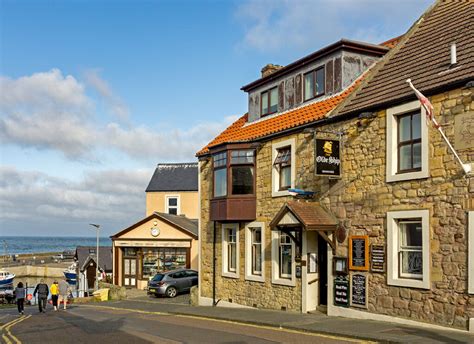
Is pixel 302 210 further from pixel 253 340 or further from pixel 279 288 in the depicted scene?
pixel 253 340

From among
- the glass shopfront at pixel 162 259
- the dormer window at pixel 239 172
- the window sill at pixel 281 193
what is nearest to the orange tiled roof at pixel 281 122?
the dormer window at pixel 239 172

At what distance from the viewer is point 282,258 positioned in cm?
2086

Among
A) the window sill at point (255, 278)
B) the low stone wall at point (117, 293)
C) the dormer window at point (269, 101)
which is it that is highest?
the dormer window at point (269, 101)

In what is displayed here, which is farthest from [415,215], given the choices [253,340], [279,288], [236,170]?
[236,170]

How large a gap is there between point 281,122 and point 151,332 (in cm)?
927

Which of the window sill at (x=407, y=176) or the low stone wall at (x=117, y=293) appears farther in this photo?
the low stone wall at (x=117, y=293)

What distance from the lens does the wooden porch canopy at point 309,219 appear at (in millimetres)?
17625

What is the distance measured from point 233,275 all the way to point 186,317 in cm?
294

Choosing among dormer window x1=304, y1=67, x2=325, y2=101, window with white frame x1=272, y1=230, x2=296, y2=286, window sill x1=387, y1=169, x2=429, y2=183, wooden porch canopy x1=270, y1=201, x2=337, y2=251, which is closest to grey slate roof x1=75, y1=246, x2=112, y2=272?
window with white frame x1=272, y1=230, x2=296, y2=286

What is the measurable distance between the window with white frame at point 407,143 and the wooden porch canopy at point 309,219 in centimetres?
266

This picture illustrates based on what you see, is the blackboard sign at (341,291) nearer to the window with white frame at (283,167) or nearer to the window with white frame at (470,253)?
the window with white frame at (283,167)

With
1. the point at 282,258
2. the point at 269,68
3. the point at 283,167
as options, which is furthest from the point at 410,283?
the point at 269,68

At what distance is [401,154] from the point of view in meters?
15.9

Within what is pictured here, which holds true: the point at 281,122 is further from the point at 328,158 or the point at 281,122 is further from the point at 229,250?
the point at 229,250
